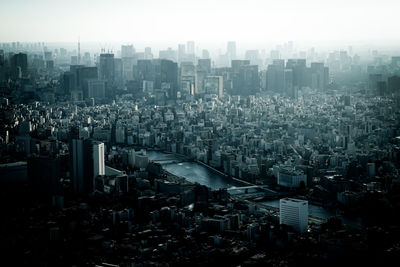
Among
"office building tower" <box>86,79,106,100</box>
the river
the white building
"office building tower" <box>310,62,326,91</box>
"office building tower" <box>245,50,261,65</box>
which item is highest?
"office building tower" <box>245,50,261,65</box>

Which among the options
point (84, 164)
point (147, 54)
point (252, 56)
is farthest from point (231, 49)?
point (84, 164)

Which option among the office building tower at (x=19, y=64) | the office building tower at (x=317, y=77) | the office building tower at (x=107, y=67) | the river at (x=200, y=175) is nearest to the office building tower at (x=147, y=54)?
the office building tower at (x=107, y=67)

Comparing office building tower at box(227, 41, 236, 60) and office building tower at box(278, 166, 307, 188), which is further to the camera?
office building tower at box(227, 41, 236, 60)

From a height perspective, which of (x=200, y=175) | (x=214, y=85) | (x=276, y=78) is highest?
(x=276, y=78)

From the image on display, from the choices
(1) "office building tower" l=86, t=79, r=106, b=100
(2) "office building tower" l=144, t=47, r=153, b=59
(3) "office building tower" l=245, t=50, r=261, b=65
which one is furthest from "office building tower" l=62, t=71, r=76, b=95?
(3) "office building tower" l=245, t=50, r=261, b=65

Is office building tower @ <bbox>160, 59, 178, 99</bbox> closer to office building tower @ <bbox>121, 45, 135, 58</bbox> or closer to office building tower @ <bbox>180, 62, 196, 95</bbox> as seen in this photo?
office building tower @ <bbox>180, 62, 196, 95</bbox>

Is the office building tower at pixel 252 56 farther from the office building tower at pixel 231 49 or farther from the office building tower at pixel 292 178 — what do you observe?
the office building tower at pixel 292 178

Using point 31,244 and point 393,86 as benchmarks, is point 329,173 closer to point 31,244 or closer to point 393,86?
point 31,244

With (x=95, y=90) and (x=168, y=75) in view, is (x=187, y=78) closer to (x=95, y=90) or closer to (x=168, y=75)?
(x=168, y=75)

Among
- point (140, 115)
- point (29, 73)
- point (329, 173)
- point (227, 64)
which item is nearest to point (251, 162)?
point (329, 173)
